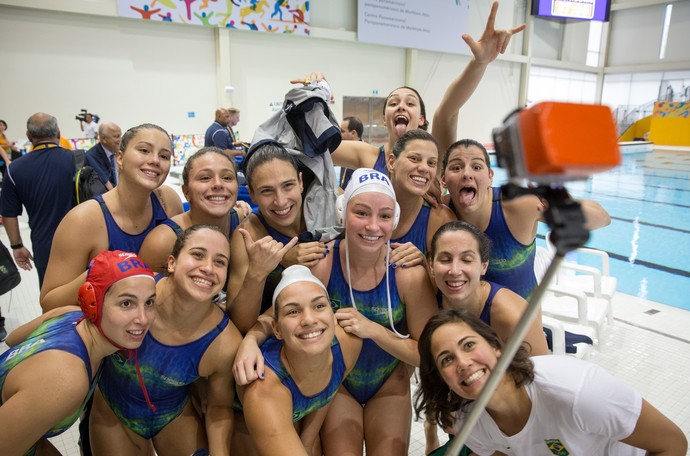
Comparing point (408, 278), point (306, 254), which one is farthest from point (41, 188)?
point (408, 278)

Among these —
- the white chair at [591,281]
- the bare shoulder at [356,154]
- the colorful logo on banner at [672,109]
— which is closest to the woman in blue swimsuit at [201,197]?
the bare shoulder at [356,154]

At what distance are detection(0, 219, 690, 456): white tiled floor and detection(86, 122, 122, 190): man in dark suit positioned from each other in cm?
160

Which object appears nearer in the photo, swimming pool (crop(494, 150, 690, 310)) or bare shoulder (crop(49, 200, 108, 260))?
bare shoulder (crop(49, 200, 108, 260))

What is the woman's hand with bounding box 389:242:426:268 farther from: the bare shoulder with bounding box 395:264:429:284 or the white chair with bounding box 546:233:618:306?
the white chair with bounding box 546:233:618:306

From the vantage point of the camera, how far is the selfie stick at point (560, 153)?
0.58 m

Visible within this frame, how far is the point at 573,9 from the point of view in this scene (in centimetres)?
1811

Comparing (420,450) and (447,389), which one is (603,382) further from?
(420,450)

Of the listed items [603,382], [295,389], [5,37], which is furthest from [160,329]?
[5,37]

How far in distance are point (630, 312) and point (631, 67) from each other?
25305 mm

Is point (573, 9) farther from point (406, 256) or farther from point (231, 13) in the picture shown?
point (406, 256)

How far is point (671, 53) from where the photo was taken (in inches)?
912

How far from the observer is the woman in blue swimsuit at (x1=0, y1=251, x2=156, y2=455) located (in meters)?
1.57

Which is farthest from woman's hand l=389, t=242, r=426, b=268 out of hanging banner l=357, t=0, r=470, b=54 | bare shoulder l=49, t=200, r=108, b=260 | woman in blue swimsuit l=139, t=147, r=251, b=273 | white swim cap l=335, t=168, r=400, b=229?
hanging banner l=357, t=0, r=470, b=54

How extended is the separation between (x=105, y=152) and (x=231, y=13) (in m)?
9.20
